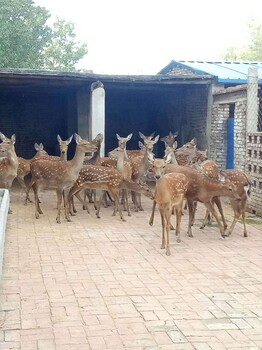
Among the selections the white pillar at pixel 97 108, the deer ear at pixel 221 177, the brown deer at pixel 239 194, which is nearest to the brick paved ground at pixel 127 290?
the brown deer at pixel 239 194

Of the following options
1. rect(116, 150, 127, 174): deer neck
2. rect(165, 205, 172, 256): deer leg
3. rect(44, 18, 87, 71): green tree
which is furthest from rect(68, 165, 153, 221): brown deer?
rect(44, 18, 87, 71): green tree

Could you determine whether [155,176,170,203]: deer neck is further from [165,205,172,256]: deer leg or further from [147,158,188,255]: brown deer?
[165,205,172,256]: deer leg

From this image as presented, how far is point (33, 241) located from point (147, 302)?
3.02 metres

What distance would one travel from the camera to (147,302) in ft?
17.1

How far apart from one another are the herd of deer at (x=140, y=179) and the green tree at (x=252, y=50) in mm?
33465

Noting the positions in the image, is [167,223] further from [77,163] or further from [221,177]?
[77,163]

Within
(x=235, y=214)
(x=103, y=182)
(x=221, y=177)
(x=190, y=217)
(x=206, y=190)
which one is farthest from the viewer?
(x=103, y=182)

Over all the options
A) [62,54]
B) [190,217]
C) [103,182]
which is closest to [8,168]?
[103,182]

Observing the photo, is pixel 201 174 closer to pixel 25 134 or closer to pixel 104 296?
pixel 104 296

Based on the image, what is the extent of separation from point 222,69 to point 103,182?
19.3 feet

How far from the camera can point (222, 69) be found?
1380cm

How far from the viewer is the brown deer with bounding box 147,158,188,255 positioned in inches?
289

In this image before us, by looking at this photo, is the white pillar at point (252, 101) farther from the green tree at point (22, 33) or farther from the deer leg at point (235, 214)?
the green tree at point (22, 33)

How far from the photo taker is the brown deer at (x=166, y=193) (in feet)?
24.0
